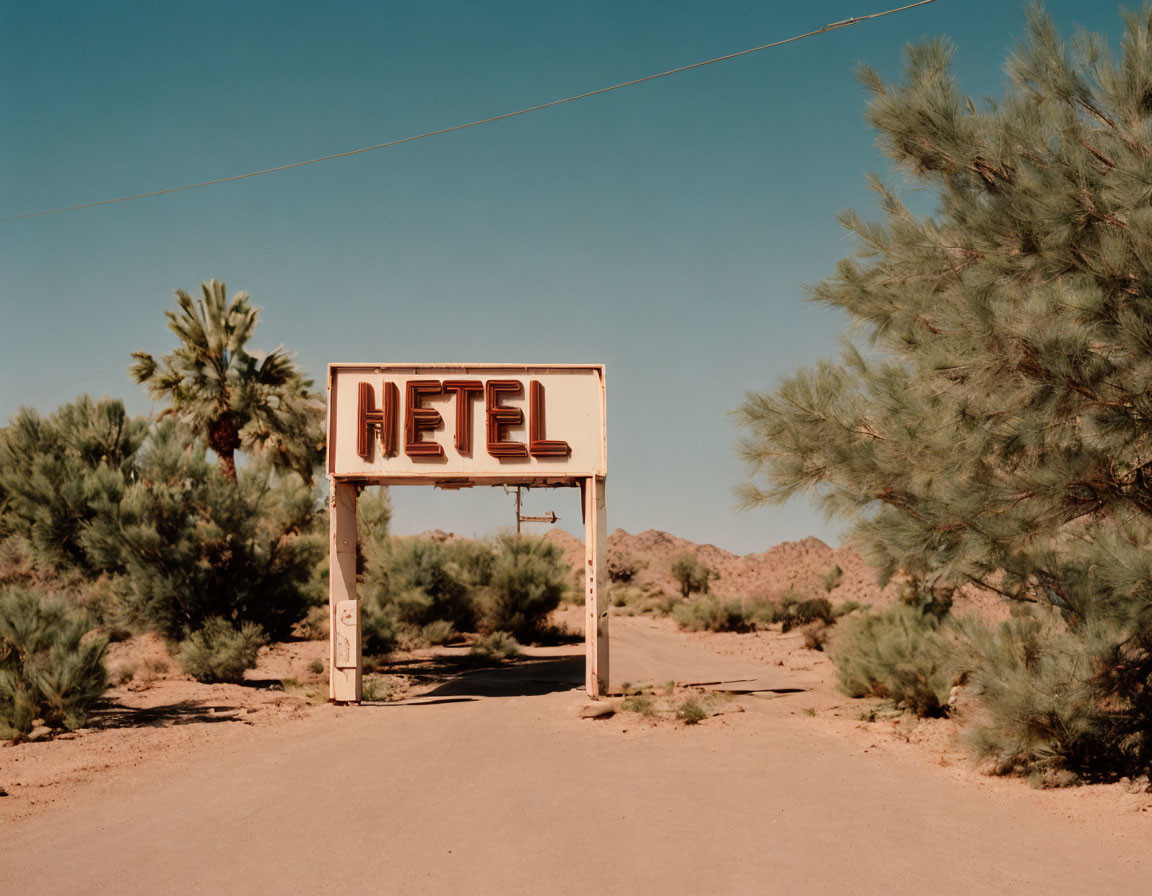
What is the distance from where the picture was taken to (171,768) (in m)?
9.62

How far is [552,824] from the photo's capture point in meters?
7.34

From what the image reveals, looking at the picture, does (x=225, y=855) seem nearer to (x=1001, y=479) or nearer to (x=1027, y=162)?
(x=1001, y=479)

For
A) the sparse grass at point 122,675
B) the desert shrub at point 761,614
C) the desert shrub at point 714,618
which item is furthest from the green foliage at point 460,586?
the sparse grass at point 122,675

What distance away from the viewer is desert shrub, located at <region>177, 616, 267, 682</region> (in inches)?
629

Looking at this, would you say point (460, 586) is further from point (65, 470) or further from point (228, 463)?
point (65, 470)

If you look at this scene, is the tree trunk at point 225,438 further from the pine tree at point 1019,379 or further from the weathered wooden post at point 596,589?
the pine tree at point 1019,379

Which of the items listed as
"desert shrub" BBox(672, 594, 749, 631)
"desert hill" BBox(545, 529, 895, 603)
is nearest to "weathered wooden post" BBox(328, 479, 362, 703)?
"desert shrub" BBox(672, 594, 749, 631)

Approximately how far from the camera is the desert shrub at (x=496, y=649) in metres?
21.4

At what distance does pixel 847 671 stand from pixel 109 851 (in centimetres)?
1061

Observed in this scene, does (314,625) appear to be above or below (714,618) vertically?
above

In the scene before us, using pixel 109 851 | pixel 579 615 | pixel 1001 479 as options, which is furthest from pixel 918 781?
pixel 579 615

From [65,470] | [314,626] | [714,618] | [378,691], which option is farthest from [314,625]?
[714,618]

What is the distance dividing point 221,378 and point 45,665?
12.6m

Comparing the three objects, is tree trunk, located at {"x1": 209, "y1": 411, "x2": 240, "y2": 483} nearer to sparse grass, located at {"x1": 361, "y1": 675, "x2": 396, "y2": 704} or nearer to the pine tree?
sparse grass, located at {"x1": 361, "y1": 675, "x2": 396, "y2": 704}
